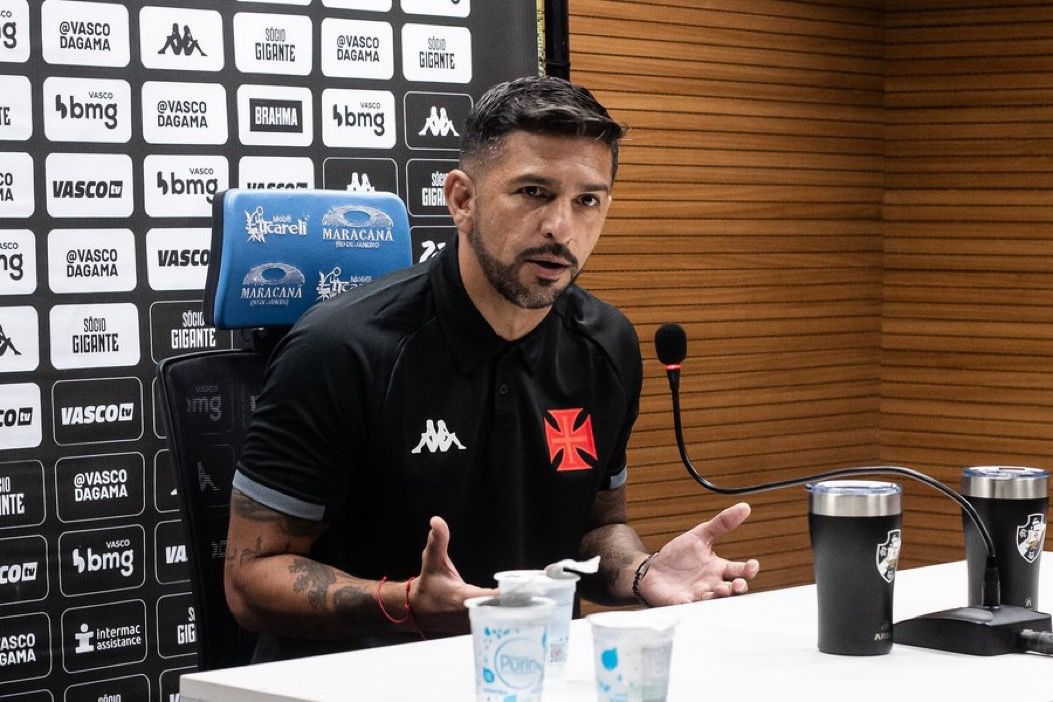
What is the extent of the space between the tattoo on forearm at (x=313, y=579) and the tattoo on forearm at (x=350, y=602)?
0.02 m

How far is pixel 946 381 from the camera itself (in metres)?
5.58

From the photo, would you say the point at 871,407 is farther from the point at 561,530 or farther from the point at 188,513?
the point at 188,513

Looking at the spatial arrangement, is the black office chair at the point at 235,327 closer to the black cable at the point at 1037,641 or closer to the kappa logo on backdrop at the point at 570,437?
the kappa logo on backdrop at the point at 570,437

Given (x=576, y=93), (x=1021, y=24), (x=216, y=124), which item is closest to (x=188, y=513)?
(x=576, y=93)

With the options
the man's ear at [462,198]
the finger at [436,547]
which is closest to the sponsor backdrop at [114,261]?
the man's ear at [462,198]

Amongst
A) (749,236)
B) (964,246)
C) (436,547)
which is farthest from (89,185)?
(964,246)

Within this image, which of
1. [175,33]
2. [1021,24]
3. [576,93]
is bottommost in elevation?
[576,93]

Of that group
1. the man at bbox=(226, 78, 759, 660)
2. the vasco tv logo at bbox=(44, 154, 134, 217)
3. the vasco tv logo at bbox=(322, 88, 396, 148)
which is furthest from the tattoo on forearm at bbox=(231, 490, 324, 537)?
the vasco tv logo at bbox=(322, 88, 396, 148)

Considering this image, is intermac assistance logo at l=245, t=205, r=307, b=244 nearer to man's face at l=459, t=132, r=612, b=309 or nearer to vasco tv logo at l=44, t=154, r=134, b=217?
man's face at l=459, t=132, r=612, b=309

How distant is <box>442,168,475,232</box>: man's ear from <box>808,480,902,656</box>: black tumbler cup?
89 cm

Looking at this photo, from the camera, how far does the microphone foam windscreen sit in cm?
217

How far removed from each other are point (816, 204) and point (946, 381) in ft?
2.81

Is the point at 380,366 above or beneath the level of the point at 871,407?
above

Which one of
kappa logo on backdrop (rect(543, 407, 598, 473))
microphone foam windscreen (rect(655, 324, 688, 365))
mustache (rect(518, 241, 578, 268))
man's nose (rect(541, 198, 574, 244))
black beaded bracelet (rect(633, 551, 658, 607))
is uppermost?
man's nose (rect(541, 198, 574, 244))
